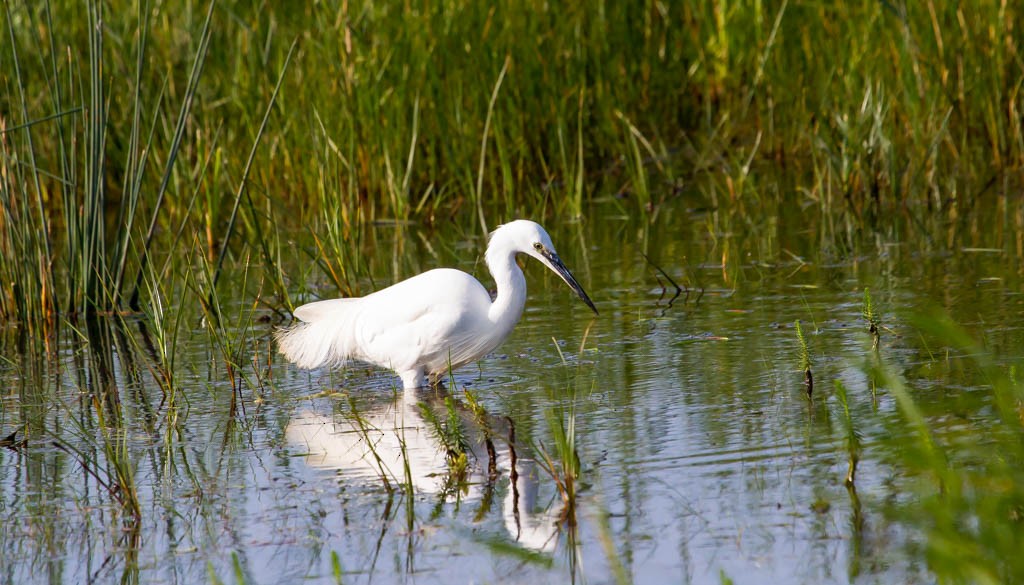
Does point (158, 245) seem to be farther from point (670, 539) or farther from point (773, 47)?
point (670, 539)

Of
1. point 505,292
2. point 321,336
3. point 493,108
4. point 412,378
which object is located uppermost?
point 493,108

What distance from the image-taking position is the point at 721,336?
5.43 meters

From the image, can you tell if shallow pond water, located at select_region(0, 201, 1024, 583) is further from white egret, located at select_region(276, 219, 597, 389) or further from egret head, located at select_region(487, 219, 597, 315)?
egret head, located at select_region(487, 219, 597, 315)

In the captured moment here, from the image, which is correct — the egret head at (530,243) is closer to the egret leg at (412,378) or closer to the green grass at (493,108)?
the egret leg at (412,378)

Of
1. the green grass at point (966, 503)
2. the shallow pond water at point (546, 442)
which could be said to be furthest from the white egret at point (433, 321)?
the green grass at point (966, 503)

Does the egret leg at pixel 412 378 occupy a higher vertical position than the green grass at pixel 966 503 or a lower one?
higher

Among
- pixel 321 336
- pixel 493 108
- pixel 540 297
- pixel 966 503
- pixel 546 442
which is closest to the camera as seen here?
pixel 966 503

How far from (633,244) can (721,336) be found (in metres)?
2.33

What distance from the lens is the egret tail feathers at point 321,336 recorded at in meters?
5.25

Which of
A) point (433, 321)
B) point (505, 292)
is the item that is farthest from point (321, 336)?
point (505, 292)

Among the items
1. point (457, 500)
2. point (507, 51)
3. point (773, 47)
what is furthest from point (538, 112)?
point (457, 500)

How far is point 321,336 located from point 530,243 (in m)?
0.87

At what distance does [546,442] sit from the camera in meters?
4.12

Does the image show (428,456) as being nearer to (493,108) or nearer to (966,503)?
(966,503)
